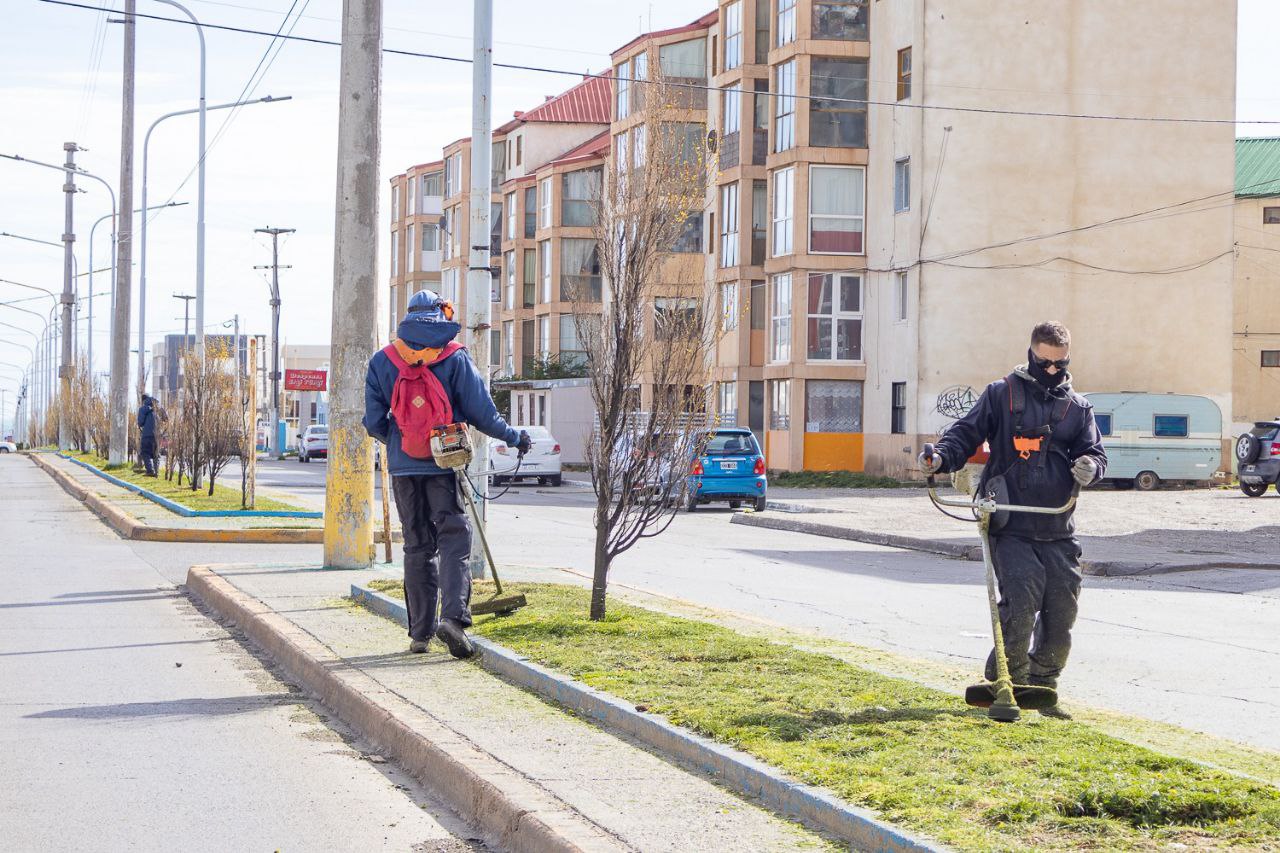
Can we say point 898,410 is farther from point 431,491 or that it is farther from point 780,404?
point 431,491

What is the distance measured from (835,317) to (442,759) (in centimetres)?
3864

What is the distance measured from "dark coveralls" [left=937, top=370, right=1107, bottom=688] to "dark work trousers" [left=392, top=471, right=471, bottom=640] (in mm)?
3093

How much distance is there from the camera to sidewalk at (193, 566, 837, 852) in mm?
5074

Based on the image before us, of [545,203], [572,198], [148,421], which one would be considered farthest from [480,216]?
[545,203]

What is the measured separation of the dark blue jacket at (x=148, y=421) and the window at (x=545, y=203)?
31938 mm

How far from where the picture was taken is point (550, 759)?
6.19 m

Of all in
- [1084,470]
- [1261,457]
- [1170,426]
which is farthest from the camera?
[1170,426]

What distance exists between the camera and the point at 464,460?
8.73 meters

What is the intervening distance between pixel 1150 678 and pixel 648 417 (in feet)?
11.0

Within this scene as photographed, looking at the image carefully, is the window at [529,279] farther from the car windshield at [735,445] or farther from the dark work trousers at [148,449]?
the car windshield at [735,445]

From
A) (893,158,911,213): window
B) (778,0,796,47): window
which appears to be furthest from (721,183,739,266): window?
(893,158,911,213): window

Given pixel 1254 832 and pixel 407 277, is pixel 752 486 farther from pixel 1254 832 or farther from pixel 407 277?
pixel 407 277

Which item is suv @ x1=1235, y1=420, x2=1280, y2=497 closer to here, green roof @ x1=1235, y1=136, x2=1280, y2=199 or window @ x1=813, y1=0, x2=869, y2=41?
window @ x1=813, y1=0, x2=869, y2=41

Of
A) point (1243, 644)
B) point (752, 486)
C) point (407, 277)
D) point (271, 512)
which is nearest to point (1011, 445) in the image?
point (1243, 644)
